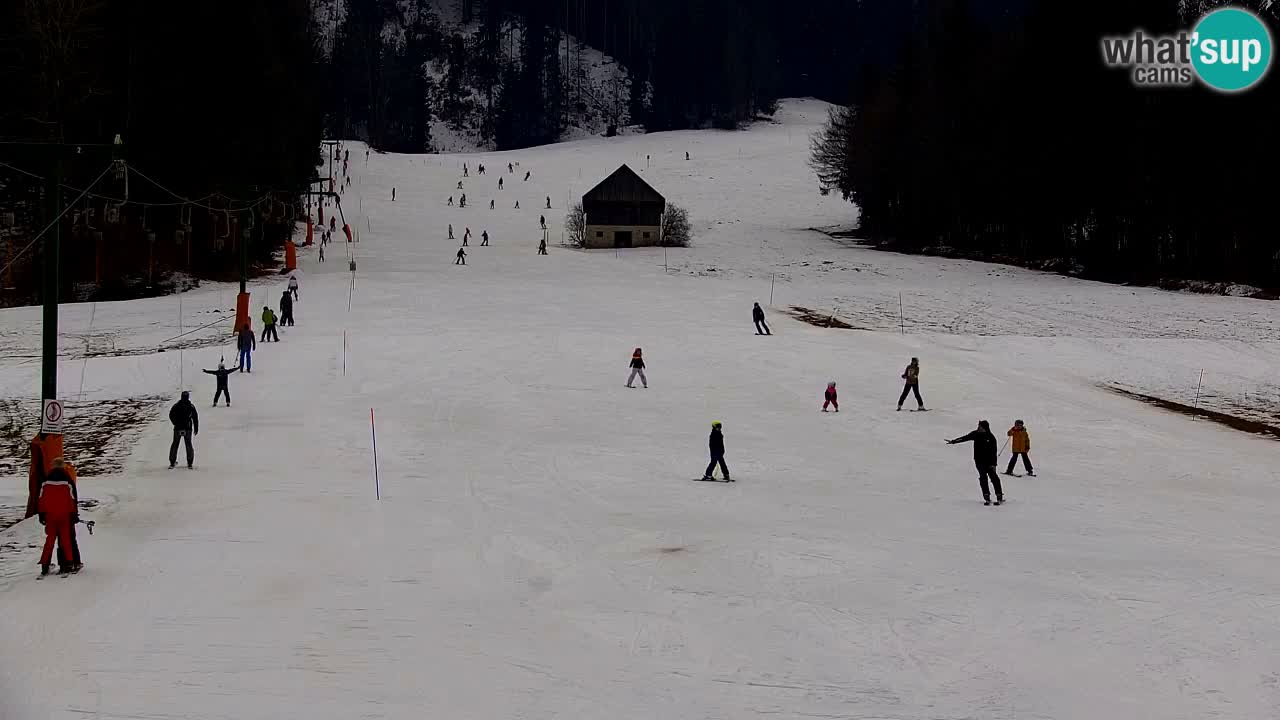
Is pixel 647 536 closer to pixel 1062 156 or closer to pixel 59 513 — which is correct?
pixel 59 513

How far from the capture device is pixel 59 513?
40.3 ft

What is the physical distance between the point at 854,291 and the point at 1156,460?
102 feet

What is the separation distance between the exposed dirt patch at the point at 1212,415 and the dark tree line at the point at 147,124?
30.2 metres

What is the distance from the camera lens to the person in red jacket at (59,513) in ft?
40.2

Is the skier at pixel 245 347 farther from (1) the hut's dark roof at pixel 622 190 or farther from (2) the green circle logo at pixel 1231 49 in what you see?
(2) the green circle logo at pixel 1231 49

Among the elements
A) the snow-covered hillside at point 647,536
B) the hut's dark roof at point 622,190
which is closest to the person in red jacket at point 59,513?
the snow-covered hillside at point 647,536

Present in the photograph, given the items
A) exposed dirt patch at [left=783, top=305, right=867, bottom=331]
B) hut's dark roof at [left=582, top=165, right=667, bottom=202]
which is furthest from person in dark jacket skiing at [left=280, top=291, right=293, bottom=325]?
hut's dark roof at [left=582, top=165, right=667, bottom=202]

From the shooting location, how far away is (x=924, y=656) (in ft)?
35.5

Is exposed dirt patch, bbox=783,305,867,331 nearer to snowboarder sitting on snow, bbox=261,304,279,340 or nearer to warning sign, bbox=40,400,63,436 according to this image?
snowboarder sitting on snow, bbox=261,304,279,340

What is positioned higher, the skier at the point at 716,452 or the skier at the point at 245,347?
the skier at the point at 245,347

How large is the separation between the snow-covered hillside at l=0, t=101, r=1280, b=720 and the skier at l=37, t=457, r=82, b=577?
1.07 feet

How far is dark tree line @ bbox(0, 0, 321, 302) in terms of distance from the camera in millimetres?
37281

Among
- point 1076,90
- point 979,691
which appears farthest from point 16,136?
point 1076,90

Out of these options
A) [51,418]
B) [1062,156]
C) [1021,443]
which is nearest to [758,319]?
[1021,443]
